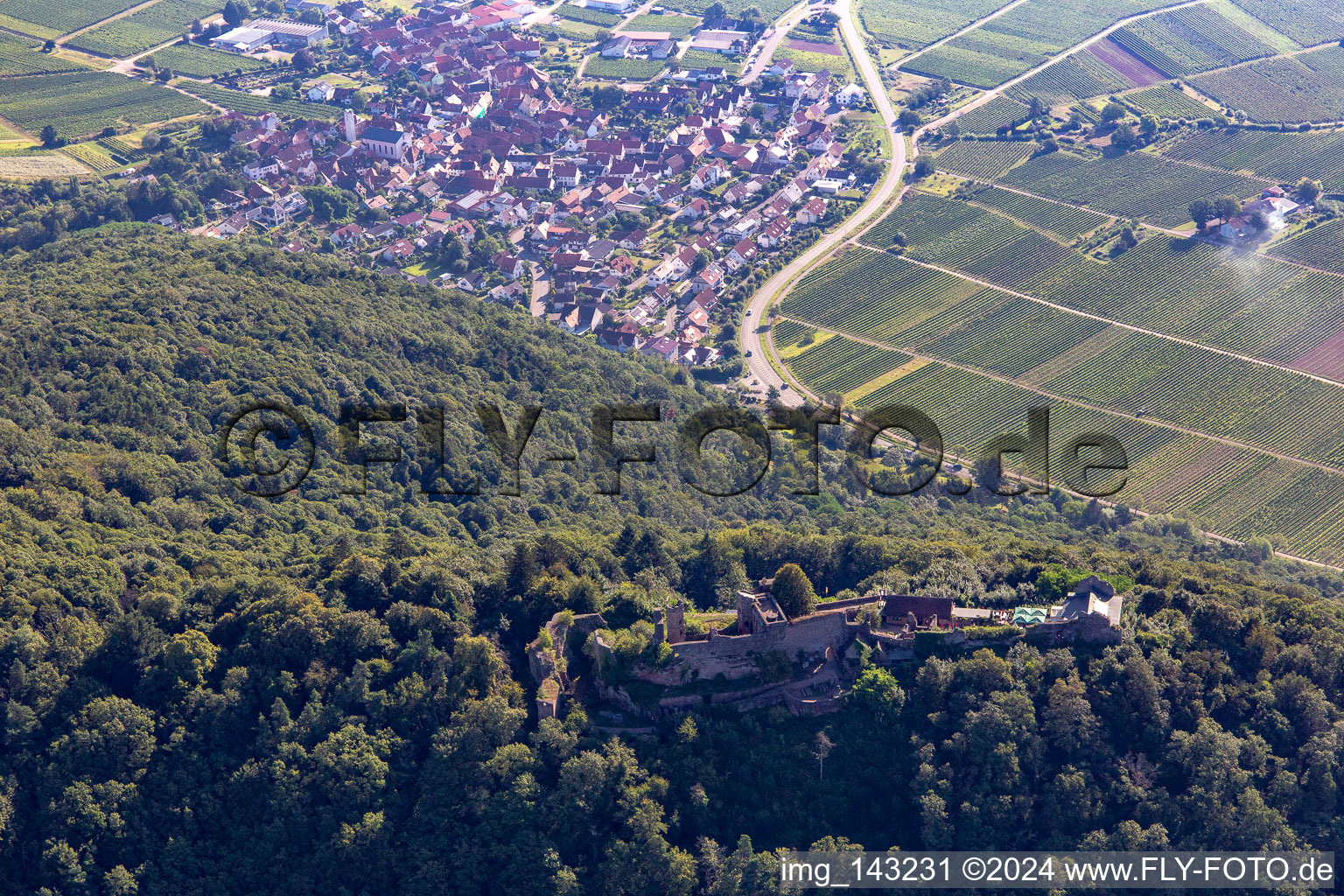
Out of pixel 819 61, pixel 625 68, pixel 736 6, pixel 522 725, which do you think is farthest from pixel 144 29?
pixel 522 725

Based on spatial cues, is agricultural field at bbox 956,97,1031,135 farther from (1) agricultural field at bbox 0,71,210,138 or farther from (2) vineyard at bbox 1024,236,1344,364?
(1) agricultural field at bbox 0,71,210,138

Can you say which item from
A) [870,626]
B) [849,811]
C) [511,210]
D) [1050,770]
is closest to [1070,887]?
[1050,770]

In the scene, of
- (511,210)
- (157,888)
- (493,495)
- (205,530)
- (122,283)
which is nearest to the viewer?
(157,888)

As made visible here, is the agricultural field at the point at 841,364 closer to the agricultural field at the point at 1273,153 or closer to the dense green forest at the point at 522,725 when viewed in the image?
the dense green forest at the point at 522,725

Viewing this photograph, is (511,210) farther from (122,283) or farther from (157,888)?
(157,888)

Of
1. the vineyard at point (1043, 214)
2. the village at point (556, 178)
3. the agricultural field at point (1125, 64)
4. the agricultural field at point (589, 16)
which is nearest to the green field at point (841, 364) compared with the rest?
→ the village at point (556, 178)

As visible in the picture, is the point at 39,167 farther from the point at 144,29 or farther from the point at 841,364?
the point at 841,364

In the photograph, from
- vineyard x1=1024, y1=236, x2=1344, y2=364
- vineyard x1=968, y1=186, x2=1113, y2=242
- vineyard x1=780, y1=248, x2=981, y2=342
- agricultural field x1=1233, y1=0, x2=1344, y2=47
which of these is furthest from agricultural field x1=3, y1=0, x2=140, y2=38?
agricultural field x1=1233, y1=0, x2=1344, y2=47
